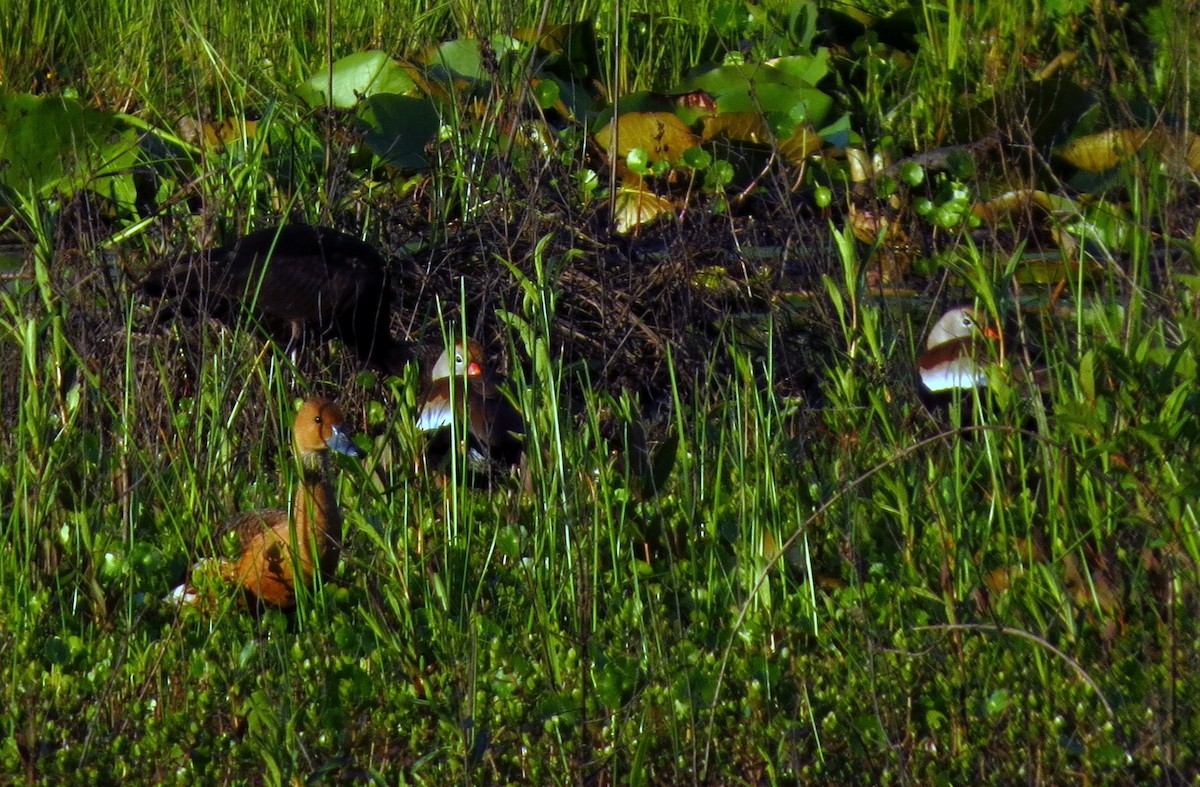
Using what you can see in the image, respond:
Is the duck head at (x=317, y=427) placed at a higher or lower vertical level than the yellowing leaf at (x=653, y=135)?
lower

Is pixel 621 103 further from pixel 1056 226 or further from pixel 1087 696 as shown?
pixel 1087 696

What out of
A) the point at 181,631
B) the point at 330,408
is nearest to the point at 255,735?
the point at 181,631

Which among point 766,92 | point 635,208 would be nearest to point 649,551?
point 635,208

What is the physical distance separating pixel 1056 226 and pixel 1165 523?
4.46 ft

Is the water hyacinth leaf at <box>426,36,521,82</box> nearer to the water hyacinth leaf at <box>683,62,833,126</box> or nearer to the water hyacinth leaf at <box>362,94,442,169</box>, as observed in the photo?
the water hyacinth leaf at <box>362,94,442,169</box>

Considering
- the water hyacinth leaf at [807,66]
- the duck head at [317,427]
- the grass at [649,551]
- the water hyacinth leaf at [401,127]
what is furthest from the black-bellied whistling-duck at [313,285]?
the water hyacinth leaf at [807,66]

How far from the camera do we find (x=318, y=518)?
3.26m

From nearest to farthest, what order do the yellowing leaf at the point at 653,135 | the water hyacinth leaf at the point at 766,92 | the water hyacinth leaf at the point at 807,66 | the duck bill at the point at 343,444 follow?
the duck bill at the point at 343,444 < the yellowing leaf at the point at 653,135 < the water hyacinth leaf at the point at 766,92 < the water hyacinth leaf at the point at 807,66

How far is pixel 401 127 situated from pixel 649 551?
99.9 inches

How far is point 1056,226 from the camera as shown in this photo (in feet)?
12.5

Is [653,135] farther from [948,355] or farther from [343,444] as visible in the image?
[343,444]

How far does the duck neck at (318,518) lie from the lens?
314 centimetres

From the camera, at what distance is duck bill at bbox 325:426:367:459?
3.45 meters

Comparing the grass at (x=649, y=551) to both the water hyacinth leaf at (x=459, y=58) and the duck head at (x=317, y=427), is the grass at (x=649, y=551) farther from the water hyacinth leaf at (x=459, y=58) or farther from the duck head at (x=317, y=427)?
the water hyacinth leaf at (x=459, y=58)
